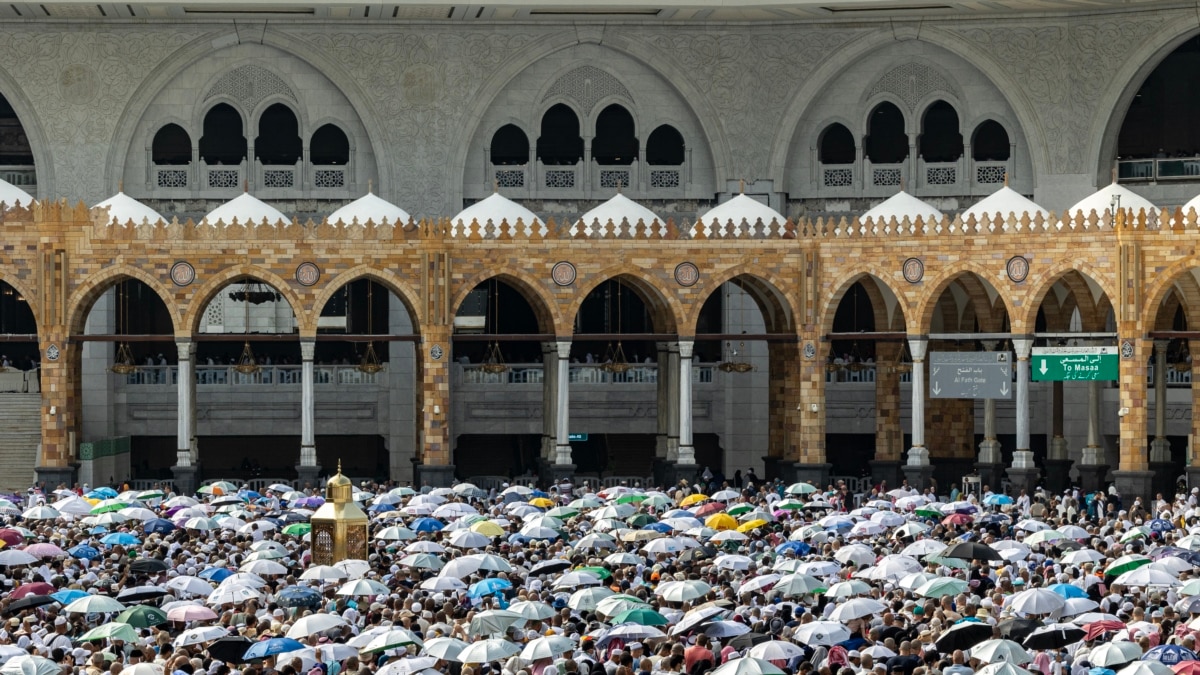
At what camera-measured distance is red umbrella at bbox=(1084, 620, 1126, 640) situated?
831 inches

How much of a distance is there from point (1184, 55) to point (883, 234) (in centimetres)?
1162

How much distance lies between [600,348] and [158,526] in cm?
2293

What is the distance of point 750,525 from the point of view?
3116cm

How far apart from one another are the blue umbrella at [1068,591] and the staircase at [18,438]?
96.5ft

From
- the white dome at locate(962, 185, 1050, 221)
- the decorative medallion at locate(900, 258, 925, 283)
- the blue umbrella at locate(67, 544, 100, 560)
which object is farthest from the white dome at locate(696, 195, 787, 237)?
the blue umbrella at locate(67, 544, 100, 560)

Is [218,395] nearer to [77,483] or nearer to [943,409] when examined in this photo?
[77,483]

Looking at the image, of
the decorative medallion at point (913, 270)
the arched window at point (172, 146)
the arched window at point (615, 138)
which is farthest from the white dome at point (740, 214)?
the arched window at point (172, 146)

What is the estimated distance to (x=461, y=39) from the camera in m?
50.4

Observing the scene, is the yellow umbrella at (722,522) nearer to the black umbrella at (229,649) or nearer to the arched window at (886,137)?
the black umbrella at (229,649)

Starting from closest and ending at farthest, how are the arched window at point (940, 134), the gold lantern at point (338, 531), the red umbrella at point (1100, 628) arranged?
the red umbrella at point (1100, 628)
the gold lantern at point (338, 531)
the arched window at point (940, 134)

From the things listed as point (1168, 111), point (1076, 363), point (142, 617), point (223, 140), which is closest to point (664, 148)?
point (223, 140)

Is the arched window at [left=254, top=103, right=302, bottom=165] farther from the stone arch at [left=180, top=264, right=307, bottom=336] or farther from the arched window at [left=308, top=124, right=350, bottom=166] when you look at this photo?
the stone arch at [left=180, top=264, right=307, bottom=336]

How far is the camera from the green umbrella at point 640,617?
70.3ft

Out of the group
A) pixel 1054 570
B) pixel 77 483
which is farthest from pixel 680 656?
pixel 77 483
